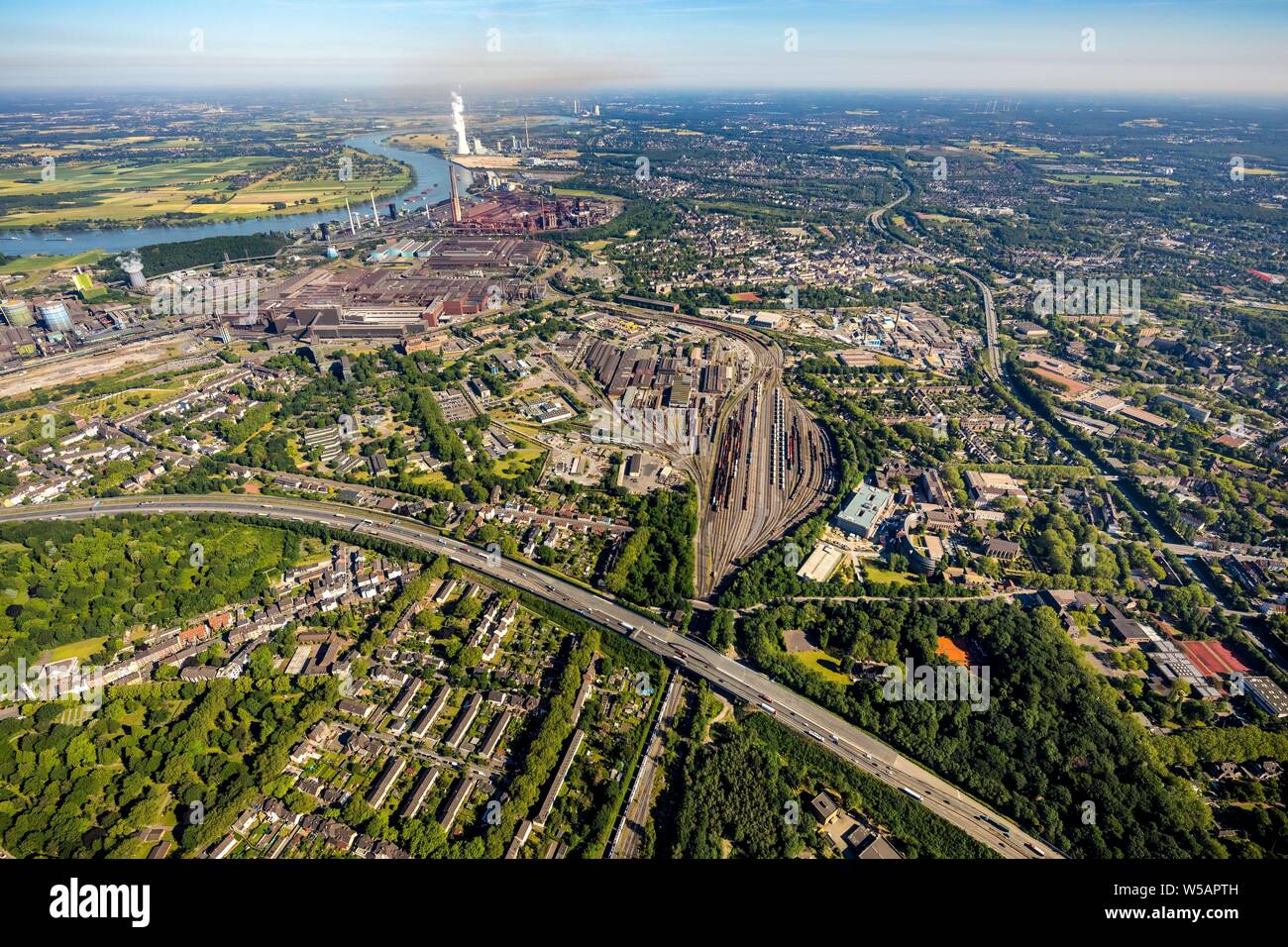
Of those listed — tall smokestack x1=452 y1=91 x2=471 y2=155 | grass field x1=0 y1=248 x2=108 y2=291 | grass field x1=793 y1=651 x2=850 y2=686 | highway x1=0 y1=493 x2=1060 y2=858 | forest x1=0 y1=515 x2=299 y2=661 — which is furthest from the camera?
tall smokestack x1=452 y1=91 x2=471 y2=155

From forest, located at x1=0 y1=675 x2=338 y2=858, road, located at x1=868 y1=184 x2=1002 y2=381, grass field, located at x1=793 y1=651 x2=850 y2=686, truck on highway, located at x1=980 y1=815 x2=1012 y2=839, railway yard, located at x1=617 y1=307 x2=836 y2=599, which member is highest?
road, located at x1=868 y1=184 x2=1002 y2=381

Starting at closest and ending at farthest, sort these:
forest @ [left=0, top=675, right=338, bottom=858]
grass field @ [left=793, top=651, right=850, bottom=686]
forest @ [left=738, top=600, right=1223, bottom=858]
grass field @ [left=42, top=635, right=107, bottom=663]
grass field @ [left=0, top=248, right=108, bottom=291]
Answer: forest @ [left=0, top=675, right=338, bottom=858] < forest @ [left=738, top=600, right=1223, bottom=858] < grass field @ [left=793, top=651, right=850, bottom=686] < grass field @ [left=42, top=635, right=107, bottom=663] < grass field @ [left=0, top=248, right=108, bottom=291]

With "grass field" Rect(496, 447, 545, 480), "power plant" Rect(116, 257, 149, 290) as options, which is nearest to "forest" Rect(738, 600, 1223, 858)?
"grass field" Rect(496, 447, 545, 480)

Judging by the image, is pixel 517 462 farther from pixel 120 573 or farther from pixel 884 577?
pixel 884 577

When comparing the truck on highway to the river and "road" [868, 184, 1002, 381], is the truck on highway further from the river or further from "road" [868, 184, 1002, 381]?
the river

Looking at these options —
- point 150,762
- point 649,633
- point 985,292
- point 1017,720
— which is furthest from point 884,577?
point 985,292

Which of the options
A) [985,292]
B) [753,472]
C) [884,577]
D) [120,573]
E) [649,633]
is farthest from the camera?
[985,292]

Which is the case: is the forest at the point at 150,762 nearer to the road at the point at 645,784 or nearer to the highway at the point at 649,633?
the highway at the point at 649,633
